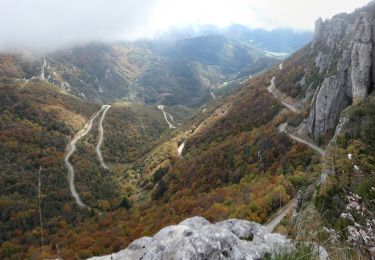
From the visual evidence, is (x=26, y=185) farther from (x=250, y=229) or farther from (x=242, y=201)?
(x=250, y=229)

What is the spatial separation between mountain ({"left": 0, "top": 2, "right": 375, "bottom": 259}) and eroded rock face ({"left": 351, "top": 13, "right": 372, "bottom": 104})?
5.9 inches

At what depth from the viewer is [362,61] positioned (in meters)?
45.0

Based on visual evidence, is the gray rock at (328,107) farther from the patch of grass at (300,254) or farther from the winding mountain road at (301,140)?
the patch of grass at (300,254)

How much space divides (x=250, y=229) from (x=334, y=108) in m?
41.8

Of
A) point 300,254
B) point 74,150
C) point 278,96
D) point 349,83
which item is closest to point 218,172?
point 278,96

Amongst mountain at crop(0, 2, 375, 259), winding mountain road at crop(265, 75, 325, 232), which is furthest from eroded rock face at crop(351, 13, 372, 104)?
winding mountain road at crop(265, 75, 325, 232)

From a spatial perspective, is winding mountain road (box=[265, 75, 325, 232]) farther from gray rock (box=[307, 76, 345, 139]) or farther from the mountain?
gray rock (box=[307, 76, 345, 139])

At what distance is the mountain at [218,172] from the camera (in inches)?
358

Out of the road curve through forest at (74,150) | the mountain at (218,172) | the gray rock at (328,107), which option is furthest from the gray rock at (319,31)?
the road curve through forest at (74,150)

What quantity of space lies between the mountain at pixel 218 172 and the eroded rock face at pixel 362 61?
150 millimetres

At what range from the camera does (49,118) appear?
161m

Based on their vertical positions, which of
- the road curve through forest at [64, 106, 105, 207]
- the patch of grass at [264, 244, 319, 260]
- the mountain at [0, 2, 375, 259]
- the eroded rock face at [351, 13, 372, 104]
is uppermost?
the patch of grass at [264, 244, 319, 260]

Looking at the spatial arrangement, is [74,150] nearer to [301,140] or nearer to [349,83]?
[301,140]

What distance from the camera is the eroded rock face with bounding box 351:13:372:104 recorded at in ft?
144
